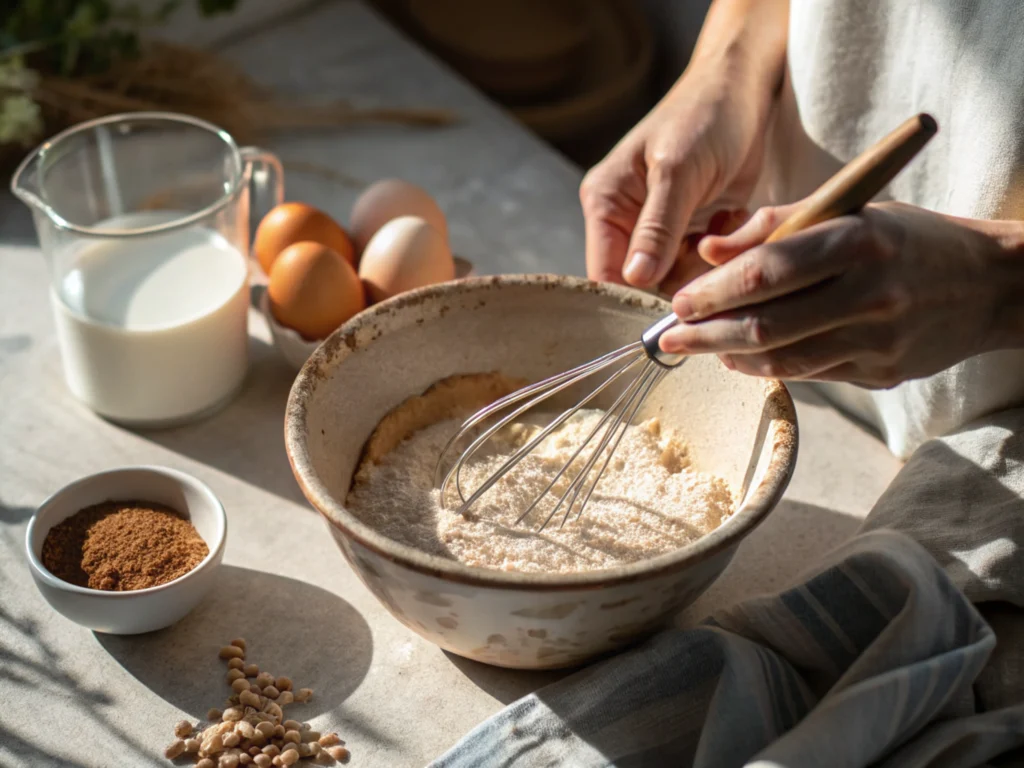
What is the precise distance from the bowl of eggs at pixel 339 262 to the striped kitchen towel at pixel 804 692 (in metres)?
0.39

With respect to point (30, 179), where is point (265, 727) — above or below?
below

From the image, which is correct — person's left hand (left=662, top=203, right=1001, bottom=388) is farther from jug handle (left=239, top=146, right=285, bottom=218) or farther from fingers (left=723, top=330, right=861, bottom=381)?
jug handle (left=239, top=146, right=285, bottom=218)

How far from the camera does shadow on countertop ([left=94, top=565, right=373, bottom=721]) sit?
0.76 meters

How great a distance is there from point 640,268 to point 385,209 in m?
0.31

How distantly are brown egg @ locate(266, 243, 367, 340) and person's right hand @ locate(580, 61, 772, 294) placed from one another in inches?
8.7

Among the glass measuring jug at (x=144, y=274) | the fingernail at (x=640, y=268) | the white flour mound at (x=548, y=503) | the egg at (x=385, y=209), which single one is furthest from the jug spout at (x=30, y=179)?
the fingernail at (x=640, y=268)

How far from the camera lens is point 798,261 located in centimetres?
65

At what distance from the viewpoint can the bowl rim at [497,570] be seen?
64cm

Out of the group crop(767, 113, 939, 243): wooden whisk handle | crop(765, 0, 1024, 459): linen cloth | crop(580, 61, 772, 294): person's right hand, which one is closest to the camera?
crop(767, 113, 939, 243): wooden whisk handle

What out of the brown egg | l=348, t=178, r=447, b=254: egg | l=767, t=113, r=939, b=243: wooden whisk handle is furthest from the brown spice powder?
l=767, t=113, r=939, b=243: wooden whisk handle

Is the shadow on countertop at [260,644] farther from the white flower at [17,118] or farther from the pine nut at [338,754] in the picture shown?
the white flower at [17,118]

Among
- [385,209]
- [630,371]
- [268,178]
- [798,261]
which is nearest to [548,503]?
[630,371]

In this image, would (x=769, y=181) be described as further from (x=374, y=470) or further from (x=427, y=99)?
(x=427, y=99)

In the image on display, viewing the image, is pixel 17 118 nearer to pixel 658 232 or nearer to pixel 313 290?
pixel 313 290
